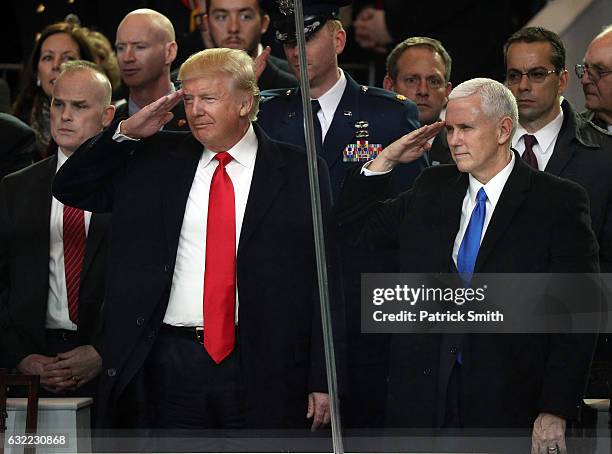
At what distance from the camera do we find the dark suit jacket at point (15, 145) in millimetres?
3994

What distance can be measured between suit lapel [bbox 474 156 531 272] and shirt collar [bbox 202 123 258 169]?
66 centimetres

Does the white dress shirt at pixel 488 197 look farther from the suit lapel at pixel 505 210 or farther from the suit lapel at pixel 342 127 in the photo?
the suit lapel at pixel 342 127

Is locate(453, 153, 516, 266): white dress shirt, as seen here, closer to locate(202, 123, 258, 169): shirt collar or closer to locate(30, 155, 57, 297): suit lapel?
locate(202, 123, 258, 169): shirt collar

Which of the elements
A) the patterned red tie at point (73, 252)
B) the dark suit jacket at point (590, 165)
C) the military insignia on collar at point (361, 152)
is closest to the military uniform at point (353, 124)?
the military insignia on collar at point (361, 152)

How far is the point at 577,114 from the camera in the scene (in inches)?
146

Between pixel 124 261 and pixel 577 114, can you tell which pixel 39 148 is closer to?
pixel 124 261

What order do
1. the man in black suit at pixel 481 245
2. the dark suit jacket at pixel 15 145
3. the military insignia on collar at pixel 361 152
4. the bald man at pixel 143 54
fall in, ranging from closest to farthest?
the man in black suit at pixel 481 245
the military insignia on collar at pixel 361 152
the bald man at pixel 143 54
the dark suit jacket at pixel 15 145

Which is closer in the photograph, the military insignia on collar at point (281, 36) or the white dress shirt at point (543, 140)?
the white dress shirt at point (543, 140)

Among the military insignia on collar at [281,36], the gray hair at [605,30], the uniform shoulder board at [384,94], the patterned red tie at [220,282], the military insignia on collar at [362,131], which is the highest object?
the military insignia on collar at [281,36]

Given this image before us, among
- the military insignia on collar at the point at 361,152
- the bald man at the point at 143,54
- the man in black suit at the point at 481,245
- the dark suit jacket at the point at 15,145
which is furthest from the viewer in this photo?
the dark suit jacket at the point at 15,145

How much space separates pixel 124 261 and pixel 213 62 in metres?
0.58

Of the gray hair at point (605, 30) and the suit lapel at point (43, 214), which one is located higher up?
the gray hair at point (605, 30)

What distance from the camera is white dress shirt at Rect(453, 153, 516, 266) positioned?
3689mm

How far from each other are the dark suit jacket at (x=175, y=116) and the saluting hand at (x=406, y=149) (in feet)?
1.69
